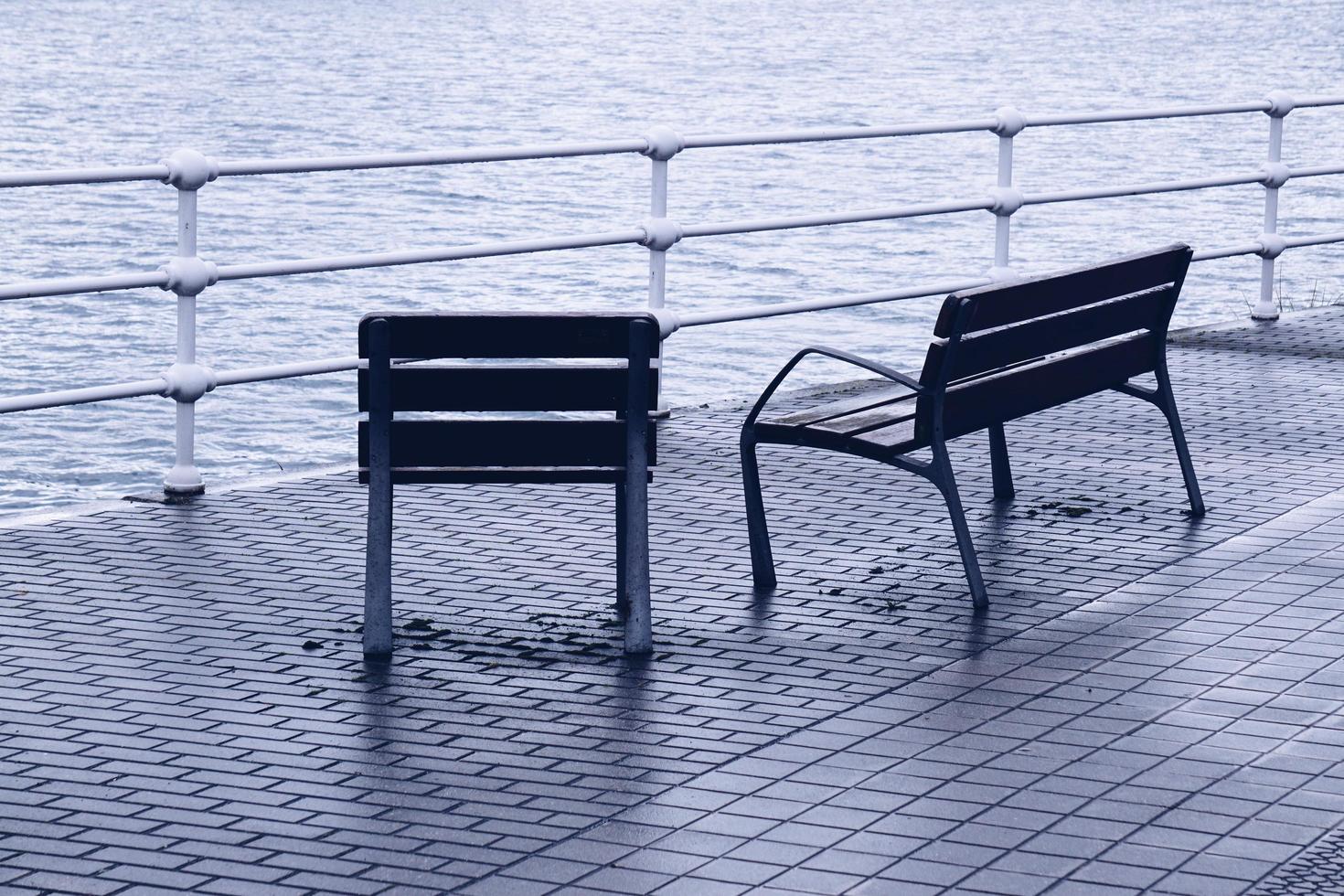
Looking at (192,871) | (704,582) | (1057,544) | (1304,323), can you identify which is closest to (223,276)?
(704,582)

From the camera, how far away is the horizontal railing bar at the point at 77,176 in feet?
26.0

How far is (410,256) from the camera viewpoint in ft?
30.6

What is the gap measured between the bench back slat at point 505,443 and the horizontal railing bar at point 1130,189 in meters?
5.15

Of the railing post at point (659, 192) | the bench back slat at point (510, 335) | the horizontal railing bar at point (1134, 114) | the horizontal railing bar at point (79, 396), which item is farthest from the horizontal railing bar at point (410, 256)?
the horizontal railing bar at point (1134, 114)

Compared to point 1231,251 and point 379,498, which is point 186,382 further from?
point 1231,251

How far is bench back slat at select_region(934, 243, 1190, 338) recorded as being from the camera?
7043mm

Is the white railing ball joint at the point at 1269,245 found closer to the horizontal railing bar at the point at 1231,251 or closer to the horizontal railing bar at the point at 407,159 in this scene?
the horizontal railing bar at the point at 1231,251

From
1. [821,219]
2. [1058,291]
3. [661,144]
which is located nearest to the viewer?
[1058,291]

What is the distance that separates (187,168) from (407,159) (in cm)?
108

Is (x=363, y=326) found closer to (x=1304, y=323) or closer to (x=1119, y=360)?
(x=1119, y=360)

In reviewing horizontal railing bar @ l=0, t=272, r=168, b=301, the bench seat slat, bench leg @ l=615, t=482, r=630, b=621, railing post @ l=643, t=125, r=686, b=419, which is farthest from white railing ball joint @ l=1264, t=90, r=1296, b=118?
bench leg @ l=615, t=482, r=630, b=621

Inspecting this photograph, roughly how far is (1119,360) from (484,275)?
932 inches

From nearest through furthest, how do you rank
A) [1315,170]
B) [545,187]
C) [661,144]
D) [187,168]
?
[187,168]
[661,144]
[1315,170]
[545,187]

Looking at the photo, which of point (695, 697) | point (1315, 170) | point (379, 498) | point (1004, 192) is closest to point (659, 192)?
point (1004, 192)
